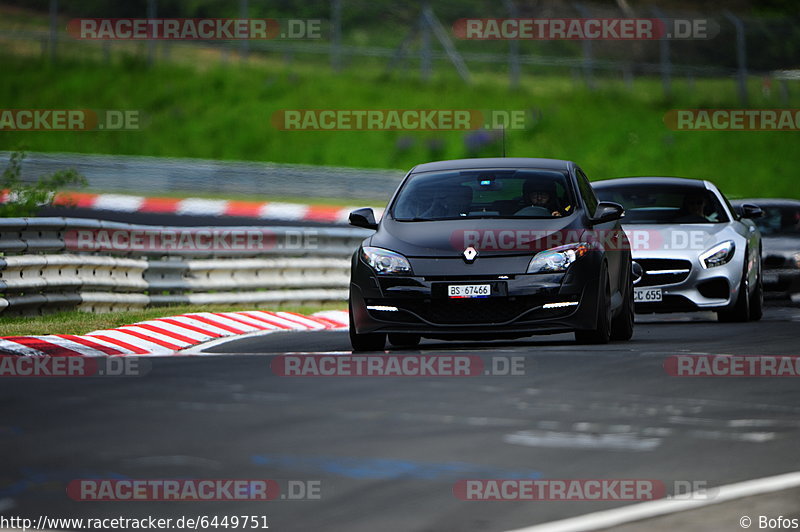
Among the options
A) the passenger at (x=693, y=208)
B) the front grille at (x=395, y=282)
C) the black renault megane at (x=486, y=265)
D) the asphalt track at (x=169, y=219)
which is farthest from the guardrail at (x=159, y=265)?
the asphalt track at (x=169, y=219)

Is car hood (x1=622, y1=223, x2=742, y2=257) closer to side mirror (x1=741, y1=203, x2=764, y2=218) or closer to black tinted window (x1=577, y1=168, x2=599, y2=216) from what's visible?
side mirror (x1=741, y1=203, x2=764, y2=218)

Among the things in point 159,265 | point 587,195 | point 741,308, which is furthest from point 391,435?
point 159,265

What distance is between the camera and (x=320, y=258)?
20906 mm

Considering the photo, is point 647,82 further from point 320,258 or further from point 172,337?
point 172,337

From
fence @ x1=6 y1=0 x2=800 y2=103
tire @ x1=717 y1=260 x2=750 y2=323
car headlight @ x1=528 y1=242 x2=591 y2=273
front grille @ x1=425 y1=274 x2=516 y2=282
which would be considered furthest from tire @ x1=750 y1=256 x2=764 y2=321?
fence @ x1=6 y1=0 x2=800 y2=103

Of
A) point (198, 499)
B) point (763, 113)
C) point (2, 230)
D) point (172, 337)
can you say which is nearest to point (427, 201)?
point (172, 337)

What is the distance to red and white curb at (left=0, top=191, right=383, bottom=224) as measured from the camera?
32031 mm

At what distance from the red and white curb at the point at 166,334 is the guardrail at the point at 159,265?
100 cm

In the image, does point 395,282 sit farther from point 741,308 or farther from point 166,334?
point 741,308

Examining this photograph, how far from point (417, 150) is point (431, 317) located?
2961 centimetres

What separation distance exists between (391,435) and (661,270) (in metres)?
8.65

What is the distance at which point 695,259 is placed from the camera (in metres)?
16.3

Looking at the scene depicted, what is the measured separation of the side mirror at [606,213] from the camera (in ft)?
42.3

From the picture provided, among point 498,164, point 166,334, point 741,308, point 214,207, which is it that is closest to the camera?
point 498,164
